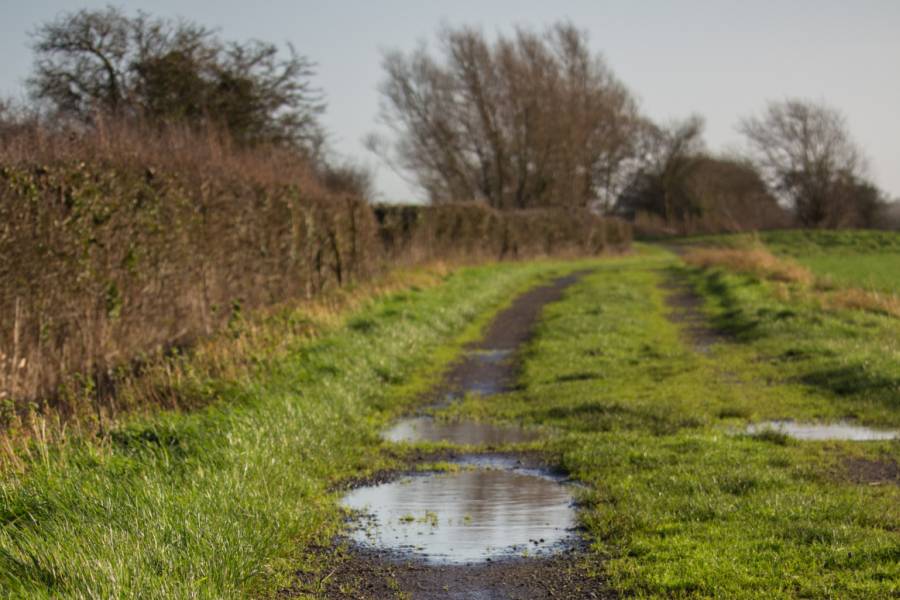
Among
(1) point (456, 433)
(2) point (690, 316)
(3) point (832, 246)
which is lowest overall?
(1) point (456, 433)

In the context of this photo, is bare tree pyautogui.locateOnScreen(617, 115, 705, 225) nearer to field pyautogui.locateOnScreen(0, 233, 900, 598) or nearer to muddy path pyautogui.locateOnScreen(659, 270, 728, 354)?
muddy path pyautogui.locateOnScreen(659, 270, 728, 354)

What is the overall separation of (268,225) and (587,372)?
8372 millimetres

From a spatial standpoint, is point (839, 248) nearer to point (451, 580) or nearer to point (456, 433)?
point (456, 433)

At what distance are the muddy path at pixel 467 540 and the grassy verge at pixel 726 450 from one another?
292mm

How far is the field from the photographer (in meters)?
5.72

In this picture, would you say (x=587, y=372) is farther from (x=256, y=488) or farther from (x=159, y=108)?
(x=159, y=108)

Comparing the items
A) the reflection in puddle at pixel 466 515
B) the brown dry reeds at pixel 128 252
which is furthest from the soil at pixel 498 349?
the reflection in puddle at pixel 466 515

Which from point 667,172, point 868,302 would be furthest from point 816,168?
point 868,302

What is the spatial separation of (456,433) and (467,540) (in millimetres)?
3781

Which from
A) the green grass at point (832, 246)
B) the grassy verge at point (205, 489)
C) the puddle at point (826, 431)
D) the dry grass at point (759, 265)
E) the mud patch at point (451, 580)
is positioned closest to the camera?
the grassy verge at point (205, 489)

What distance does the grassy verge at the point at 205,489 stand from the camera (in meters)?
5.16

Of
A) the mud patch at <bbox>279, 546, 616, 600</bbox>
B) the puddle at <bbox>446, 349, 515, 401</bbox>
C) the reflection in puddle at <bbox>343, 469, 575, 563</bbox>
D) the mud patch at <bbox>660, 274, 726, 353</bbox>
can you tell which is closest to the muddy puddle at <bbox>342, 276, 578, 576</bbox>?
the reflection in puddle at <bbox>343, 469, 575, 563</bbox>

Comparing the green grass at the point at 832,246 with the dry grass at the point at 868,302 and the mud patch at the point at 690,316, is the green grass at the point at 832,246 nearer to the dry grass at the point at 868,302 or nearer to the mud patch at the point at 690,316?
the mud patch at the point at 690,316

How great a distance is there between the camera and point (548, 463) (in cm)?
925
